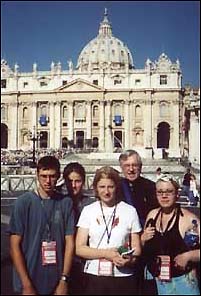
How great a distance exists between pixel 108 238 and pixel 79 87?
3.62ft

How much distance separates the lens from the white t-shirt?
2111mm

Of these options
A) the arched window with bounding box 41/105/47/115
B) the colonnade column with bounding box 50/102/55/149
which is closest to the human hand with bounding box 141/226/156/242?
the colonnade column with bounding box 50/102/55/149

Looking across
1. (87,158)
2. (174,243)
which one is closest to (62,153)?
(87,158)

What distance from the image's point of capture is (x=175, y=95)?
9.98 ft

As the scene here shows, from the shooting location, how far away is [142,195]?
2.27 metres

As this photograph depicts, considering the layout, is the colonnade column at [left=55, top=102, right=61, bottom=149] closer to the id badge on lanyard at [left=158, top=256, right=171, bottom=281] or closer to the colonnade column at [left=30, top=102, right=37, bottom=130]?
the colonnade column at [left=30, top=102, right=37, bottom=130]

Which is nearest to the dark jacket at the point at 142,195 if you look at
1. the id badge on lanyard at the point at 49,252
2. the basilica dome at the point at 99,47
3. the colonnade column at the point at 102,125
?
the id badge on lanyard at the point at 49,252

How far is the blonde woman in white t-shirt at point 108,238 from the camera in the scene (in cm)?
212

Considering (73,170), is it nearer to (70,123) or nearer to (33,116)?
(33,116)

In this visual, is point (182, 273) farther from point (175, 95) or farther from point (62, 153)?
point (175, 95)

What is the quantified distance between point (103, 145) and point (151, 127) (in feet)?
1.00

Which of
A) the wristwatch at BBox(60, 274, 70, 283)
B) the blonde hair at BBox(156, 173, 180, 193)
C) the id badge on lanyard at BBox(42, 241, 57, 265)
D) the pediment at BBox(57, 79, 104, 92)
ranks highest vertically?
the pediment at BBox(57, 79, 104, 92)

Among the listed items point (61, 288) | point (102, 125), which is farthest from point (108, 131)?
point (61, 288)

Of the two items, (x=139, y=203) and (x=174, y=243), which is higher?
(x=139, y=203)
